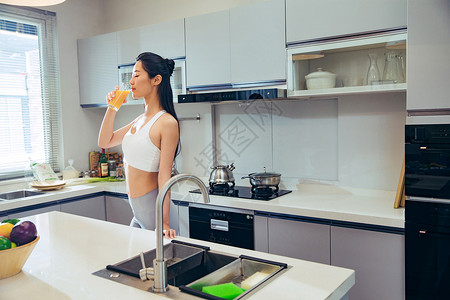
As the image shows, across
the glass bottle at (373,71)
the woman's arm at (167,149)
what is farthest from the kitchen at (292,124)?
the woman's arm at (167,149)

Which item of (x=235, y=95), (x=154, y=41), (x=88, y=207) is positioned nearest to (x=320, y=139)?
(x=235, y=95)

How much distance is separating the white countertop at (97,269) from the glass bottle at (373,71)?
4.68 feet

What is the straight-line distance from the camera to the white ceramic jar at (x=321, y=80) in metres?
2.62

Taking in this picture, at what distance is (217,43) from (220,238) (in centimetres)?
139

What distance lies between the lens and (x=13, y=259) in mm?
1381

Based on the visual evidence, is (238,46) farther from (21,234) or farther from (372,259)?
(21,234)

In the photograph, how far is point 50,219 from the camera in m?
2.18

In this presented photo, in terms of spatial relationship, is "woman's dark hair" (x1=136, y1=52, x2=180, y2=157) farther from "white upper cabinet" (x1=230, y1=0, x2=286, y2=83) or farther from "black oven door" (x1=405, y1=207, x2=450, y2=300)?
"black oven door" (x1=405, y1=207, x2=450, y2=300)

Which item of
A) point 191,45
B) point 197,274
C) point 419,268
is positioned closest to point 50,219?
point 197,274

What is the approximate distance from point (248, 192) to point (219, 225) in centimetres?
32

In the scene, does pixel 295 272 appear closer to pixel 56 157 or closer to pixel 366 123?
pixel 366 123

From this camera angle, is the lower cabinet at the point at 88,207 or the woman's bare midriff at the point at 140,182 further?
the lower cabinet at the point at 88,207

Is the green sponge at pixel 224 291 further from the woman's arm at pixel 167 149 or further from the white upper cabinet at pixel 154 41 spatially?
the white upper cabinet at pixel 154 41

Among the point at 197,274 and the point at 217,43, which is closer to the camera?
the point at 197,274
